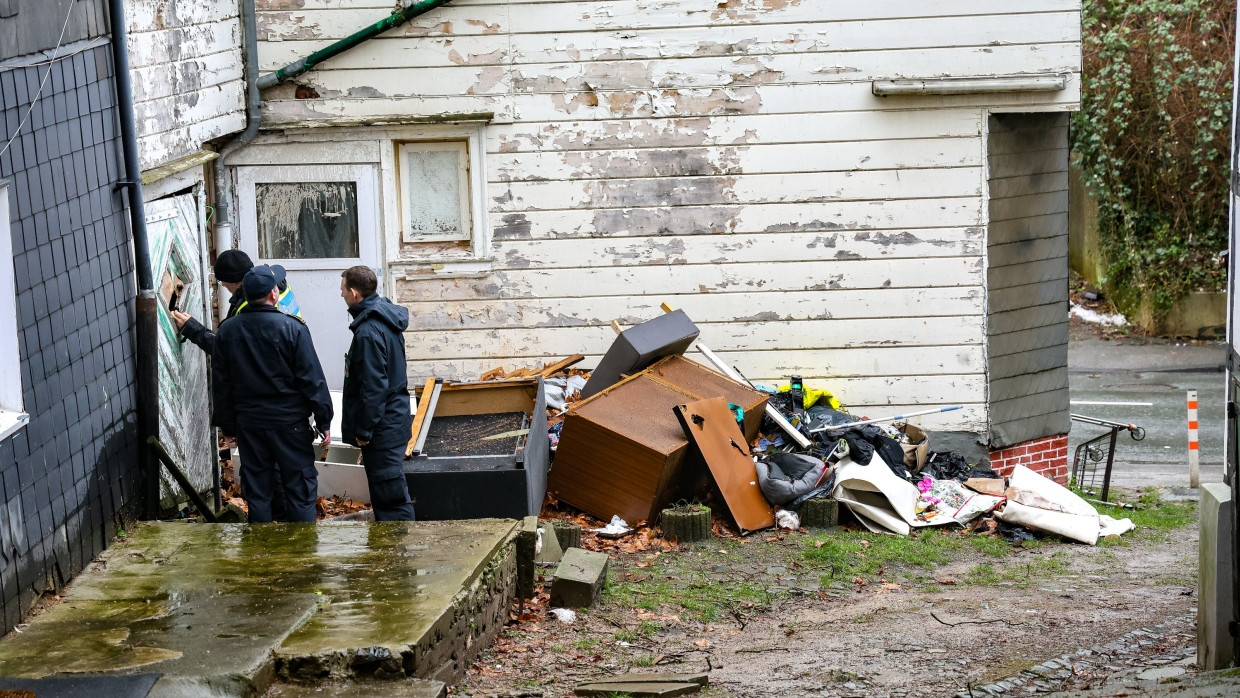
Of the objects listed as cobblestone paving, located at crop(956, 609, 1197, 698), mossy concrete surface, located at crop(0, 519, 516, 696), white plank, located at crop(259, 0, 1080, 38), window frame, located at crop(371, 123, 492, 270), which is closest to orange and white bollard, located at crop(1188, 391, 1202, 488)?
white plank, located at crop(259, 0, 1080, 38)

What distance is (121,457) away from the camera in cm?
700

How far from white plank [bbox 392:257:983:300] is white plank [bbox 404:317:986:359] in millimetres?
301

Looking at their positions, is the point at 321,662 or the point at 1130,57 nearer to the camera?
the point at 321,662

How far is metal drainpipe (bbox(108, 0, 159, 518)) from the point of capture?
7.25 metres

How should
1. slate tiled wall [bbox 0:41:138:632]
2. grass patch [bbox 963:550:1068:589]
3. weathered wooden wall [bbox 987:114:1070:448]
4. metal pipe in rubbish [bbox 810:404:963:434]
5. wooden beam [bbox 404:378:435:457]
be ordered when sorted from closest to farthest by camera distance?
slate tiled wall [bbox 0:41:138:632], grass patch [bbox 963:550:1068:589], wooden beam [bbox 404:378:435:457], metal pipe in rubbish [bbox 810:404:963:434], weathered wooden wall [bbox 987:114:1070:448]

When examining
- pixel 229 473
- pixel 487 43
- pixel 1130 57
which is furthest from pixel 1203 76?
pixel 229 473

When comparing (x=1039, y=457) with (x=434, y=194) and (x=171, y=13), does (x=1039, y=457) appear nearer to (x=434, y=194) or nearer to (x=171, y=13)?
(x=434, y=194)

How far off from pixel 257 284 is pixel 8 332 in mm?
1713

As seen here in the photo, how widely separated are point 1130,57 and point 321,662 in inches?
698

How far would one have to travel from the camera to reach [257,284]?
729 centimetres

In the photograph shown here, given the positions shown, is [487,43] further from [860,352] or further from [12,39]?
[12,39]

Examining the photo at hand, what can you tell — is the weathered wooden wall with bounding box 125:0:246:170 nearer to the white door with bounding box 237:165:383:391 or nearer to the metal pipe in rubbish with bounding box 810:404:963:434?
the white door with bounding box 237:165:383:391

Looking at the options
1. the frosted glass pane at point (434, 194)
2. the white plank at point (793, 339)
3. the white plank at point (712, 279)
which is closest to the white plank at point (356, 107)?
the frosted glass pane at point (434, 194)

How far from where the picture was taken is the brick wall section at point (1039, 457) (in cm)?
1102
